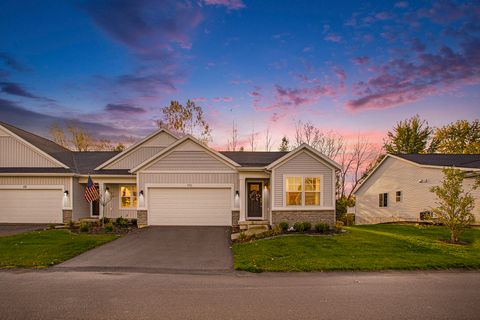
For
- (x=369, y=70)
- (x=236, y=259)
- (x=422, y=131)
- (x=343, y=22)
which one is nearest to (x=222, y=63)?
(x=343, y=22)

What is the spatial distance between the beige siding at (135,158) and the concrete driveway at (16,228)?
5.38m

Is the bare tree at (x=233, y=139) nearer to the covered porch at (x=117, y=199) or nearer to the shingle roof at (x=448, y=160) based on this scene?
the covered porch at (x=117, y=199)

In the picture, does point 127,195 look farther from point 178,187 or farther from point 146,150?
point 178,187

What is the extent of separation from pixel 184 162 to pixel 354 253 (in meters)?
10.7

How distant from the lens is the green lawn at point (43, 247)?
9.30 meters

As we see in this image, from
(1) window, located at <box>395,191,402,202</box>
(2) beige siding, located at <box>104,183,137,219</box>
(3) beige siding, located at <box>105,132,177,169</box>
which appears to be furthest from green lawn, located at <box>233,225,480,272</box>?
(3) beige siding, located at <box>105,132,177,169</box>

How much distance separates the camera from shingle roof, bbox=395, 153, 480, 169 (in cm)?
1859

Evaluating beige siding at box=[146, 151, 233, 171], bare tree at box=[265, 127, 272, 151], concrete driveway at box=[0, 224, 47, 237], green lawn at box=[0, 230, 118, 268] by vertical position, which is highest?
bare tree at box=[265, 127, 272, 151]

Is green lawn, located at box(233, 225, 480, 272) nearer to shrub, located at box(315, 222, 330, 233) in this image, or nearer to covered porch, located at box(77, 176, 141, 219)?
shrub, located at box(315, 222, 330, 233)

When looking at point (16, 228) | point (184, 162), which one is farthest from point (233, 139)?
point (16, 228)

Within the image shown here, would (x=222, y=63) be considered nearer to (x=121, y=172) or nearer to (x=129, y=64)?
(x=129, y=64)

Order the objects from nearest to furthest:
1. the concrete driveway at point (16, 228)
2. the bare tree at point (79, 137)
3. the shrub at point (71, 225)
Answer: the concrete driveway at point (16, 228), the shrub at point (71, 225), the bare tree at point (79, 137)

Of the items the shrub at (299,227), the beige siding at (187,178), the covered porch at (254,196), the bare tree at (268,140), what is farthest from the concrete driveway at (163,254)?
the bare tree at (268,140)

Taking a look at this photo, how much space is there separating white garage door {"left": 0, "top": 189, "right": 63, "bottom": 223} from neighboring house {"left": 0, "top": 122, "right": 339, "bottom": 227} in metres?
0.06
